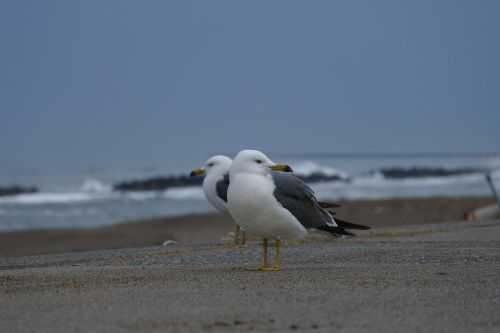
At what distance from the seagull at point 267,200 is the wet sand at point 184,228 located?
5711mm

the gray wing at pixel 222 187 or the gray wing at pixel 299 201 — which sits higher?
the gray wing at pixel 222 187

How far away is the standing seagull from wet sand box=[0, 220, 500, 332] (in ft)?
4.22

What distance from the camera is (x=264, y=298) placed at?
5207mm

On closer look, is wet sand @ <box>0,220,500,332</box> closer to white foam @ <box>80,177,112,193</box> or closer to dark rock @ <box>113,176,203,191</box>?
Result: white foam @ <box>80,177,112,193</box>

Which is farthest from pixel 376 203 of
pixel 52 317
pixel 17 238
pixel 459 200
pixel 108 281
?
pixel 52 317

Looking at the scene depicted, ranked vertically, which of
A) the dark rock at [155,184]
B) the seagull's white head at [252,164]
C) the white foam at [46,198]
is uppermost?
the dark rock at [155,184]

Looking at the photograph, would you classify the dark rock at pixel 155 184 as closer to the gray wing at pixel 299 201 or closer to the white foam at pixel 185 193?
the white foam at pixel 185 193

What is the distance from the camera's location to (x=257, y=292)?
17.9ft

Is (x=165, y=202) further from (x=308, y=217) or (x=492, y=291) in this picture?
(x=492, y=291)

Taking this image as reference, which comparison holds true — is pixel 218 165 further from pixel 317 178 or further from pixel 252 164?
pixel 317 178

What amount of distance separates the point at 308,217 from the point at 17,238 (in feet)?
35.4

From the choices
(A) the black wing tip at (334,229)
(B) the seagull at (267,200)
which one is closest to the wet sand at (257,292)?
(A) the black wing tip at (334,229)

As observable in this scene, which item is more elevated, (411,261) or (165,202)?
(165,202)

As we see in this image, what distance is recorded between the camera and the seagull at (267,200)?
6.53m
